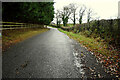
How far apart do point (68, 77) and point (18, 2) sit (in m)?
12.6

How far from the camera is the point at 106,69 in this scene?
370 cm

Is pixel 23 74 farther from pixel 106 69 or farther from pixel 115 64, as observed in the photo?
pixel 115 64

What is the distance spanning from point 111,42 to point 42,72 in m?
6.73

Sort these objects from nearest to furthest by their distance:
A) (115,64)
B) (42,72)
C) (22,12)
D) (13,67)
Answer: (42,72) < (13,67) < (115,64) < (22,12)

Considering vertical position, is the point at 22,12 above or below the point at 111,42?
above

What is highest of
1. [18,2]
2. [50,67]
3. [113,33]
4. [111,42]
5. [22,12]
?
[18,2]

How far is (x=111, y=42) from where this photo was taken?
739cm

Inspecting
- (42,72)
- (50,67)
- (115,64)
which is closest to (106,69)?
(115,64)

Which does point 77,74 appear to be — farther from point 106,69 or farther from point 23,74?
point 23,74

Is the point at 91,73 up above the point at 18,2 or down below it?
below

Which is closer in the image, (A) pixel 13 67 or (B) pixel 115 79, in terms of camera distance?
(B) pixel 115 79

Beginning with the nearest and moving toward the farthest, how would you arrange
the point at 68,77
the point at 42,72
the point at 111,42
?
the point at 68,77, the point at 42,72, the point at 111,42

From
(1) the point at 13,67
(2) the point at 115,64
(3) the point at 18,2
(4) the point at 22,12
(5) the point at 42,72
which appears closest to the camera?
(5) the point at 42,72

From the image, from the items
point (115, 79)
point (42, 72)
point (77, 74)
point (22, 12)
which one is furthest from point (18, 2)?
point (115, 79)
